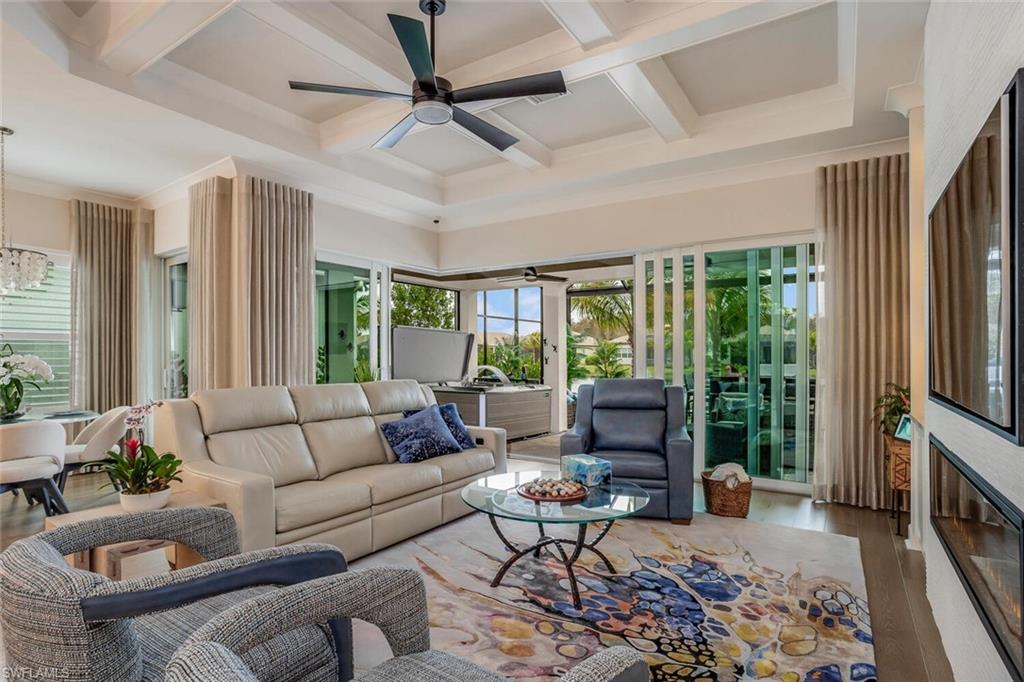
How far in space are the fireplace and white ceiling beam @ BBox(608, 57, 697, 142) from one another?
241 centimetres

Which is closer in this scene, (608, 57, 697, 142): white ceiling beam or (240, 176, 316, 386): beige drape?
(608, 57, 697, 142): white ceiling beam

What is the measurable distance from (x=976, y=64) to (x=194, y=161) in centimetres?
473

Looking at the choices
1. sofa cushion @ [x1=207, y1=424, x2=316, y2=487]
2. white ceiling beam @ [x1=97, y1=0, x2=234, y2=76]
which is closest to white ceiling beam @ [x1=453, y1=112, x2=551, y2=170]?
white ceiling beam @ [x1=97, y1=0, x2=234, y2=76]

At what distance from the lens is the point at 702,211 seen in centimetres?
464

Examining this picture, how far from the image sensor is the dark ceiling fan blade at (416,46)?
2.25 metres

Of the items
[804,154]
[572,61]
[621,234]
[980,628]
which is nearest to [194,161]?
[572,61]

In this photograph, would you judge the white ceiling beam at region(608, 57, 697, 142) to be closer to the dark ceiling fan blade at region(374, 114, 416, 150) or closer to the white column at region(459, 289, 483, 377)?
the dark ceiling fan blade at region(374, 114, 416, 150)

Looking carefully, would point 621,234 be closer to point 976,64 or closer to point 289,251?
point 289,251

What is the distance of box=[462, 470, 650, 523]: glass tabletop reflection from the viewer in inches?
97.7

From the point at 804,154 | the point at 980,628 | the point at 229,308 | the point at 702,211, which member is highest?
the point at 804,154

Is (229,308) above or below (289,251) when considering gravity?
below

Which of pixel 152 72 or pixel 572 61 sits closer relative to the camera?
pixel 572 61

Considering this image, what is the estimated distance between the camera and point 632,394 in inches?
166

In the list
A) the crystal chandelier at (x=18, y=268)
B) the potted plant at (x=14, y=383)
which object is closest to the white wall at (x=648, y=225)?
the crystal chandelier at (x=18, y=268)
